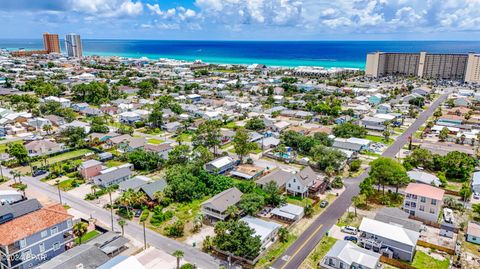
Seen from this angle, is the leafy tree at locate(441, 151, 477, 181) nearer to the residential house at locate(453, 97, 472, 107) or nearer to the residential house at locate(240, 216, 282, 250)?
the residential house at locate(240, 216, 282, 250)

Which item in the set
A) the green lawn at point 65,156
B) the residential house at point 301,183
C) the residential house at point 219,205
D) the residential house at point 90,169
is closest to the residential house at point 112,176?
the residential house at point 90,169

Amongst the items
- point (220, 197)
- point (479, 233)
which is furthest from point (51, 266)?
point (479, 233)

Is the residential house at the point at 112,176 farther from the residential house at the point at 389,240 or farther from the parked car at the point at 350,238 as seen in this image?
the residential house at the point at 389,240

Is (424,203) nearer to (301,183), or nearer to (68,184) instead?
(301,183)

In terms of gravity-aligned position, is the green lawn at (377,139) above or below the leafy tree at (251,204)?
below

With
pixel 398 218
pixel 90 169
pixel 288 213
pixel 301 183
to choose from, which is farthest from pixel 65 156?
pixel 398 218

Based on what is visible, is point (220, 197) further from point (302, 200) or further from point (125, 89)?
point (125, 89)
